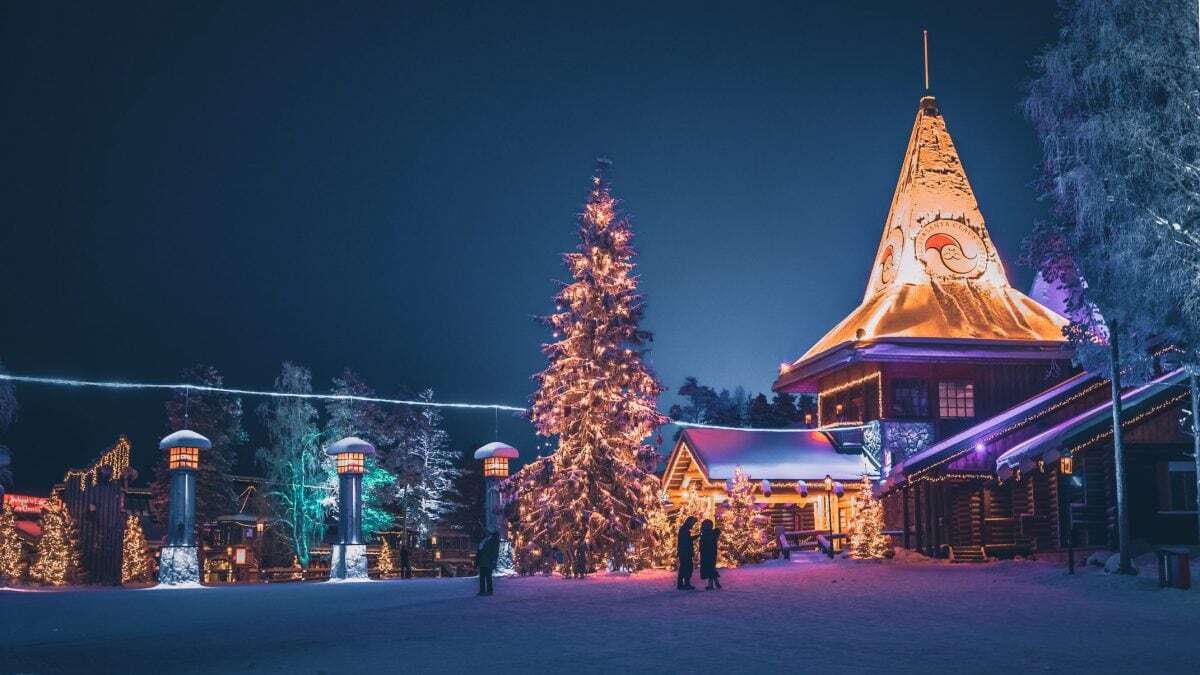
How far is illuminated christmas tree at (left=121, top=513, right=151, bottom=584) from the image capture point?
30031 millimetres

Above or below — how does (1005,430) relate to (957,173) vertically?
below

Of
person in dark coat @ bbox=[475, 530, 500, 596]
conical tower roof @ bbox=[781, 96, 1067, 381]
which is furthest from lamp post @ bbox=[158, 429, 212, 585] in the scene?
conical tower roof @ bbox=[781, 96, 1067, 381]

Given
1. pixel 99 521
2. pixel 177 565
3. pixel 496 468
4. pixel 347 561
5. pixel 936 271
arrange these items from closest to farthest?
pixel 177 565 < pixel 99 521 < pixel 347 561 < pixel 496 468 < pixel 936 271

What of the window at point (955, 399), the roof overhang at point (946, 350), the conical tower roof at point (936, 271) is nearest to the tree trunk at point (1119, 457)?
the roof overhang at point (946, 350)

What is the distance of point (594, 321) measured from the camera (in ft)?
94.4

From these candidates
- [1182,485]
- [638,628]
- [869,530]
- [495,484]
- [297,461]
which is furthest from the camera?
[297,461]

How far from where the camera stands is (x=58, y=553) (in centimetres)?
2914

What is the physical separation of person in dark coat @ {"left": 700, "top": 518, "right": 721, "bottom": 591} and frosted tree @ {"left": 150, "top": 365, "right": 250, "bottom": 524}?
102 feet

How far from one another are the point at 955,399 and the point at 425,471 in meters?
24.0

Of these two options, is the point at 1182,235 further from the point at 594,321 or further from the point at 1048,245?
the point at 594,321

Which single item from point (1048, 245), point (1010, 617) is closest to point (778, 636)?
point (1010, 617)

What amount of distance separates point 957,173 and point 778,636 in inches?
1298

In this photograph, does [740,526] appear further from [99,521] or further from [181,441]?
[99,521]

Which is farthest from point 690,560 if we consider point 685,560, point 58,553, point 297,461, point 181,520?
point 297,461
